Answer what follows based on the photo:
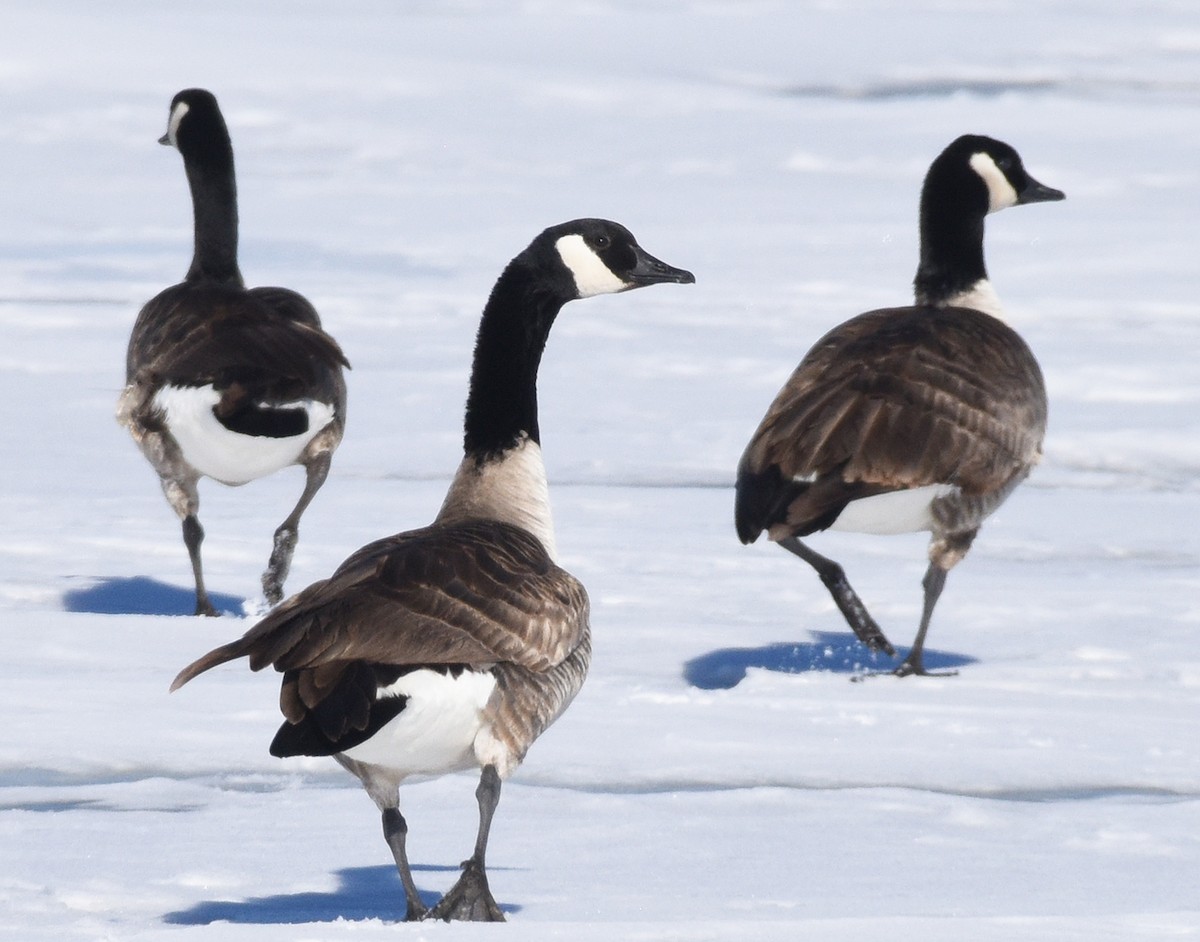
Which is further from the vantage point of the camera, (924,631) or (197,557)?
(197,557)

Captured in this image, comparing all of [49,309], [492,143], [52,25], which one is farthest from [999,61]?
[49,309]

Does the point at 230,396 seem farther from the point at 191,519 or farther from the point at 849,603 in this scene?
the point at 849,603

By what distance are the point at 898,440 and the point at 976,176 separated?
2114 millimetres

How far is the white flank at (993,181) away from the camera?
766 cm

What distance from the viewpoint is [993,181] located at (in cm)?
777

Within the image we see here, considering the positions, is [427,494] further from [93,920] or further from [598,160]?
[598,160]

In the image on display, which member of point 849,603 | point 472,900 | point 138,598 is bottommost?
point 138,598

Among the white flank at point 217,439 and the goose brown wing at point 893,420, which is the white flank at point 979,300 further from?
the white flank at point 217,439

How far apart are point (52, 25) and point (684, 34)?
9699 millimetres

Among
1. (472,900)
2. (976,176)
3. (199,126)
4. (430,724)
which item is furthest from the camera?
(199,126)

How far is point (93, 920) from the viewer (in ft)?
11.8

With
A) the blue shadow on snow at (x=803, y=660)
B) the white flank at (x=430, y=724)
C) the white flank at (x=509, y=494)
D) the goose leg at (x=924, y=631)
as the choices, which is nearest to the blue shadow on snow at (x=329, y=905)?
the white flank at (x=430, y=724)

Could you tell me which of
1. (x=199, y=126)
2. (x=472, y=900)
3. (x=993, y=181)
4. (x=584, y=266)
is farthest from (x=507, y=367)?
(x=199, y=126)

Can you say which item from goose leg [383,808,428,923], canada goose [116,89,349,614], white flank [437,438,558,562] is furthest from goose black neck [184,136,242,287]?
goose leg [383,808,428,923]
